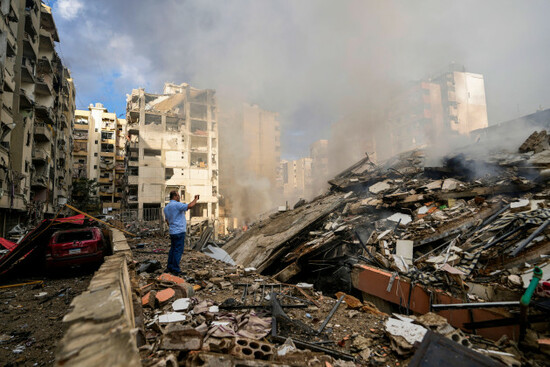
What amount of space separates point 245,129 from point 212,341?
1947 inches

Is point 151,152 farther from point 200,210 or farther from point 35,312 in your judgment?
point 35,312

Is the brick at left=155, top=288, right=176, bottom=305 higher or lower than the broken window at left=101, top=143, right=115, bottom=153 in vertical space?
lower

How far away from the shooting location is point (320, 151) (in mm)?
74375

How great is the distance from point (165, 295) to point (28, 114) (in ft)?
75.2

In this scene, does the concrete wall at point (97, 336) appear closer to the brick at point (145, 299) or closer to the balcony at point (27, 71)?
the brick at point (145, 299)

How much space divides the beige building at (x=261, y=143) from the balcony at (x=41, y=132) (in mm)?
29685

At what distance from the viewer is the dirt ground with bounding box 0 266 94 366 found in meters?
3.06

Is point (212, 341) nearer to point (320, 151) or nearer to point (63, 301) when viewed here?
point (63, 301)

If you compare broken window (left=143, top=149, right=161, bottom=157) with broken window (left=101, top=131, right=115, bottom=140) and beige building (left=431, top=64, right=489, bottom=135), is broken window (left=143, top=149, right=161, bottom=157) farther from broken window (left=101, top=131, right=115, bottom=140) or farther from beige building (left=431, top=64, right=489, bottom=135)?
beige building (left=431, top=64, right=489, bottom=135)

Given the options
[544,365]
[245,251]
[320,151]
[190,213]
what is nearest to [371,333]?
[544,365]

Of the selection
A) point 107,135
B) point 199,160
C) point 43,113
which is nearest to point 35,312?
point 43,113

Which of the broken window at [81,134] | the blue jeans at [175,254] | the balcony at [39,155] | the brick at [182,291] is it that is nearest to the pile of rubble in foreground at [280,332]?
the brick at [182,291]

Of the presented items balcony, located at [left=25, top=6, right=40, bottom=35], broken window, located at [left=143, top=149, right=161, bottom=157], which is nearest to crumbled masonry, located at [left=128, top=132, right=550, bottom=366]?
balcony, located at [left=25, top=6, right=40, bottom=35]

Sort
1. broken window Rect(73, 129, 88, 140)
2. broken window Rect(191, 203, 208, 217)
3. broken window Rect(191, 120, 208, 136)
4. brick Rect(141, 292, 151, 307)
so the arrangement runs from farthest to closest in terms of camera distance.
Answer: broken window Rect(73, 129, 88, 140)
broken window Rect(191, 120, 208, 136)
broken window Rect(191, 203, 208, 217)
brick Rect(141, 292, 151, 307)
